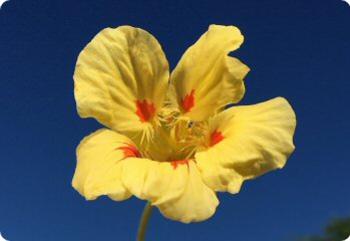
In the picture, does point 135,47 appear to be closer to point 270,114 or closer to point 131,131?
point 131,131

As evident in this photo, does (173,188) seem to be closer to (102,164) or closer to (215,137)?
(102,164)

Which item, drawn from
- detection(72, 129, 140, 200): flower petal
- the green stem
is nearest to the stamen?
detection(72, 129, 140, 200): flower petal

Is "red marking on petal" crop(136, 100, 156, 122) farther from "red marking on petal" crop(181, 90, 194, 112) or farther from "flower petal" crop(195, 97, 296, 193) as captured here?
"flower petal" crop(195, 97, 296, 193)

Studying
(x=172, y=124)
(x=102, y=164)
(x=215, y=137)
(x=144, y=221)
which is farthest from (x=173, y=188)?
(x=172, y=124)

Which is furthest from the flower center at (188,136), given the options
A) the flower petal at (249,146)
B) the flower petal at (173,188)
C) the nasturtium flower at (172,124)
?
the flower petal at (173,188)

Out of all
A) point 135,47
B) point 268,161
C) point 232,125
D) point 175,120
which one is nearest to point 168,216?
point 268,161

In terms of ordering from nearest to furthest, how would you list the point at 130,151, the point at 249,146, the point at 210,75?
the point at 249,146 → the point at 130,151 → the point at 210,75

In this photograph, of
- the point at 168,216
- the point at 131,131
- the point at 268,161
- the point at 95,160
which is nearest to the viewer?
the point at 168,216

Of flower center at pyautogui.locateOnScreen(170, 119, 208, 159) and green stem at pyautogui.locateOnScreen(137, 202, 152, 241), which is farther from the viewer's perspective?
flower center at pyautogui.locateOnScreen(170, 119, 208, 159)
